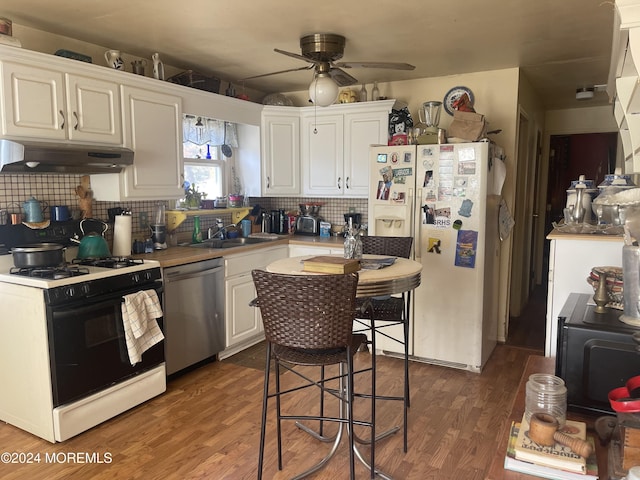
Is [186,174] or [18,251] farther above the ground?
[186,174]

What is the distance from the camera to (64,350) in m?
2.51

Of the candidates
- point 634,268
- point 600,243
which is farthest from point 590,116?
point 634,268

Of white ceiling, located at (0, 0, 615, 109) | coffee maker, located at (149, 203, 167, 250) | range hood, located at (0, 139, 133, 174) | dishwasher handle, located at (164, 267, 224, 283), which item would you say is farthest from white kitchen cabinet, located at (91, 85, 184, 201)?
dishwasher handle, located at (164, 267, 224, 283)

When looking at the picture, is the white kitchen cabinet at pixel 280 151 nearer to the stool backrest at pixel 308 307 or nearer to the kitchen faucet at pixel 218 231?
the kitchen faucet at pixel 218 231

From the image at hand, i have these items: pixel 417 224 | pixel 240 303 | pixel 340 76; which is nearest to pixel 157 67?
pixel 340 76

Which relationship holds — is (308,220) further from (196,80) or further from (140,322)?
(140,322)

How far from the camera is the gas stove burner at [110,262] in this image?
115 inches

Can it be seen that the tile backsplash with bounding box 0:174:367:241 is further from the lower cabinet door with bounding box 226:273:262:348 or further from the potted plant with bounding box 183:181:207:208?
the lower cabinet door with bounding box 226:273:262:348

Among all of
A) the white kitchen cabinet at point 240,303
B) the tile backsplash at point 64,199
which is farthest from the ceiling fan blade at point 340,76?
the tile backsplash at point 64,199

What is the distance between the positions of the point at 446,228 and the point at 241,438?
78.2 inches

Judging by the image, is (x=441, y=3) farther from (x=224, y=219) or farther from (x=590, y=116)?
(x=590, y=116)

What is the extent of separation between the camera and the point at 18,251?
2619 mm

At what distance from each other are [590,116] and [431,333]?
384 centimetres

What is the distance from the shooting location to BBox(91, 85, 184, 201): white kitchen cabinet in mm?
3203
